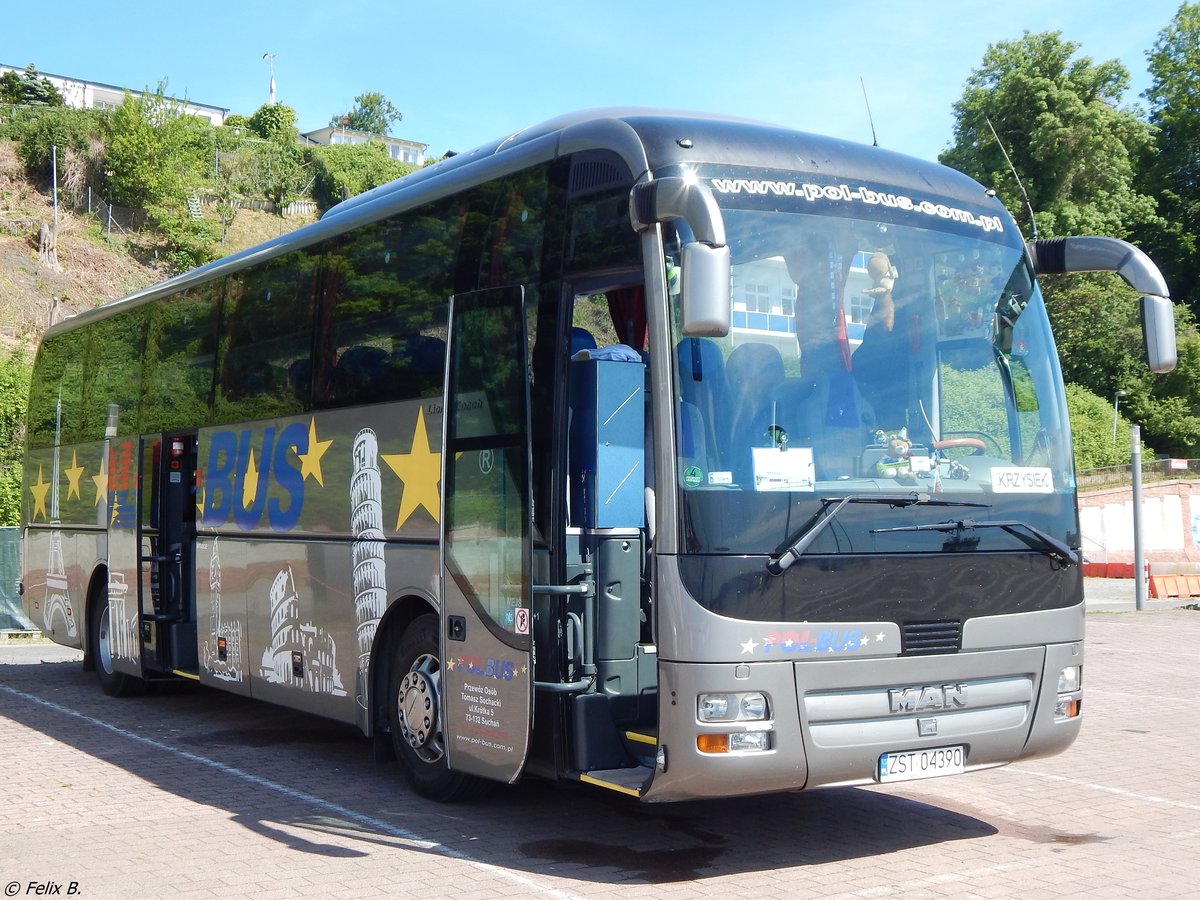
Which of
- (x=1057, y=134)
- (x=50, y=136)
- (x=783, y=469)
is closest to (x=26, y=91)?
(x=50, y=136)

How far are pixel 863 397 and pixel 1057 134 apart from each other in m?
59.1

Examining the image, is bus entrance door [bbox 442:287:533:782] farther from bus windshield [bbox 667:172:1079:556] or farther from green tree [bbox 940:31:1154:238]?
green tree [bbox 940:31:1154:238]

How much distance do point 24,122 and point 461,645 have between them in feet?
226

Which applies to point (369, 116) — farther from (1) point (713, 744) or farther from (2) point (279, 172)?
(1) point (713, 744)

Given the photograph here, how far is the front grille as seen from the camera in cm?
674

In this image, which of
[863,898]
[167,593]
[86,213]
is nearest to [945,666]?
[863,898]

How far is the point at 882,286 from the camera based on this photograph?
6.99 metres

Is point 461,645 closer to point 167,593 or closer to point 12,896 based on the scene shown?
point 12,896

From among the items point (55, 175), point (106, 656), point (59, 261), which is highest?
point (55, 175)

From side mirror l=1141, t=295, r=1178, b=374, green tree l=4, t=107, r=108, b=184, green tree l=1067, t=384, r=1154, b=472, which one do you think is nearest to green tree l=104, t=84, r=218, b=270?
green tree l=4, t=107, r=108, b=184

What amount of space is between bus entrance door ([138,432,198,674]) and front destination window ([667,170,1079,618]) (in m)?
7.09

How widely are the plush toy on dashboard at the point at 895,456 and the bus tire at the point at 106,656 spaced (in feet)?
29.6

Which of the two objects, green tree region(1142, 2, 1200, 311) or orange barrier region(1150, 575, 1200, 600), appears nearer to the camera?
orange barrier region(1150, 575, 1200, 600)

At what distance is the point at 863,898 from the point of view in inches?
245
